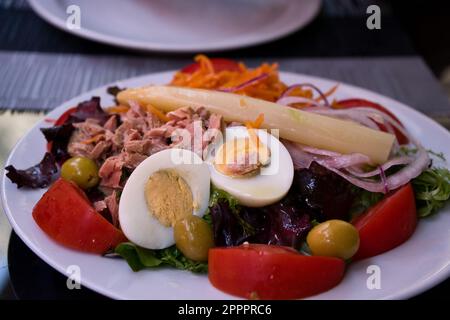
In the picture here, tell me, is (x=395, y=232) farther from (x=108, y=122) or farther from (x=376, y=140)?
(x=108, y=122)

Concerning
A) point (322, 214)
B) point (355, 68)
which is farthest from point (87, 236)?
point (355, 68)

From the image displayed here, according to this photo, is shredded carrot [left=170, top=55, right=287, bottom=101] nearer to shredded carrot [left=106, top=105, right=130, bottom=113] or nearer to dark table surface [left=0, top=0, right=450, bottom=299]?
shredded carrot [left=106, top=105, right=130, bottom=113]

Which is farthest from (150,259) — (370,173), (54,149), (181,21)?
(181,21)

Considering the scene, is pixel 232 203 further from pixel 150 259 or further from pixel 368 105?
pixel 368 105

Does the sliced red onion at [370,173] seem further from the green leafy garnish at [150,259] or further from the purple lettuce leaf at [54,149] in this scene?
the purple lettuce leaf at [54,149]
